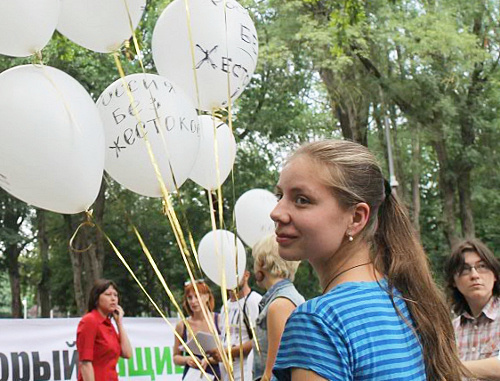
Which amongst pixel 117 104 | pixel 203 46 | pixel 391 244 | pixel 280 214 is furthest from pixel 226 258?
pixel 280 214

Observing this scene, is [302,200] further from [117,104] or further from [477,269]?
[477,269]

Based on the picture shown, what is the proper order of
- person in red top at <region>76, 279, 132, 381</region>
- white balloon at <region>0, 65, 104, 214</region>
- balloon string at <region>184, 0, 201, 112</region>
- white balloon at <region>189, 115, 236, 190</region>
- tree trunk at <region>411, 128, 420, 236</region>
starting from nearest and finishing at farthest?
white balloon at <region>0, 65, 104, 214</region> < balloon string at <region>184, 0, 201, 112</region> < white balloon at <region>189, 115, 236, 190</region> < person in red top at <region>76, 279, 132, 381</region> < tree trunk at <region>411, 128, 420, 236</region>

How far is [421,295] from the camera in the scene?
2123mm

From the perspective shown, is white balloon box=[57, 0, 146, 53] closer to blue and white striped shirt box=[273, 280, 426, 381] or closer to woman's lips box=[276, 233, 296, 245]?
woman's lips box=[276, 233, 296, 245]

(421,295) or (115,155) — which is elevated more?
(115,155)

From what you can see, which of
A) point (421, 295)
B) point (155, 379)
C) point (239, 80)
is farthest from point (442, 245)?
point (421, 295)

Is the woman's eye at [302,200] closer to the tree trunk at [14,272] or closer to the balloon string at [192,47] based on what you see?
the balloon string at [192,47]

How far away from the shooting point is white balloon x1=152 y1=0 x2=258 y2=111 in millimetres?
4391

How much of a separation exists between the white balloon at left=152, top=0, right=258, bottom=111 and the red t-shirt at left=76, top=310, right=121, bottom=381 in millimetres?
2841

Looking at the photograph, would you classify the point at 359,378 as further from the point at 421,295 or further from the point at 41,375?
the point at 41,375

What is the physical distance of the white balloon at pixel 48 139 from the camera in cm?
338

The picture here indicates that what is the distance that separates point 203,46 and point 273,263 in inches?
49.9

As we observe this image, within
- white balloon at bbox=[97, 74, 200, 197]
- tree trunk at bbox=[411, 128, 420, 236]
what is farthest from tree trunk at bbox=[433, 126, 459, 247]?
white balloon at bbox=[97, 74, 200, 197]

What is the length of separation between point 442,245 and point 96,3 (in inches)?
1019
